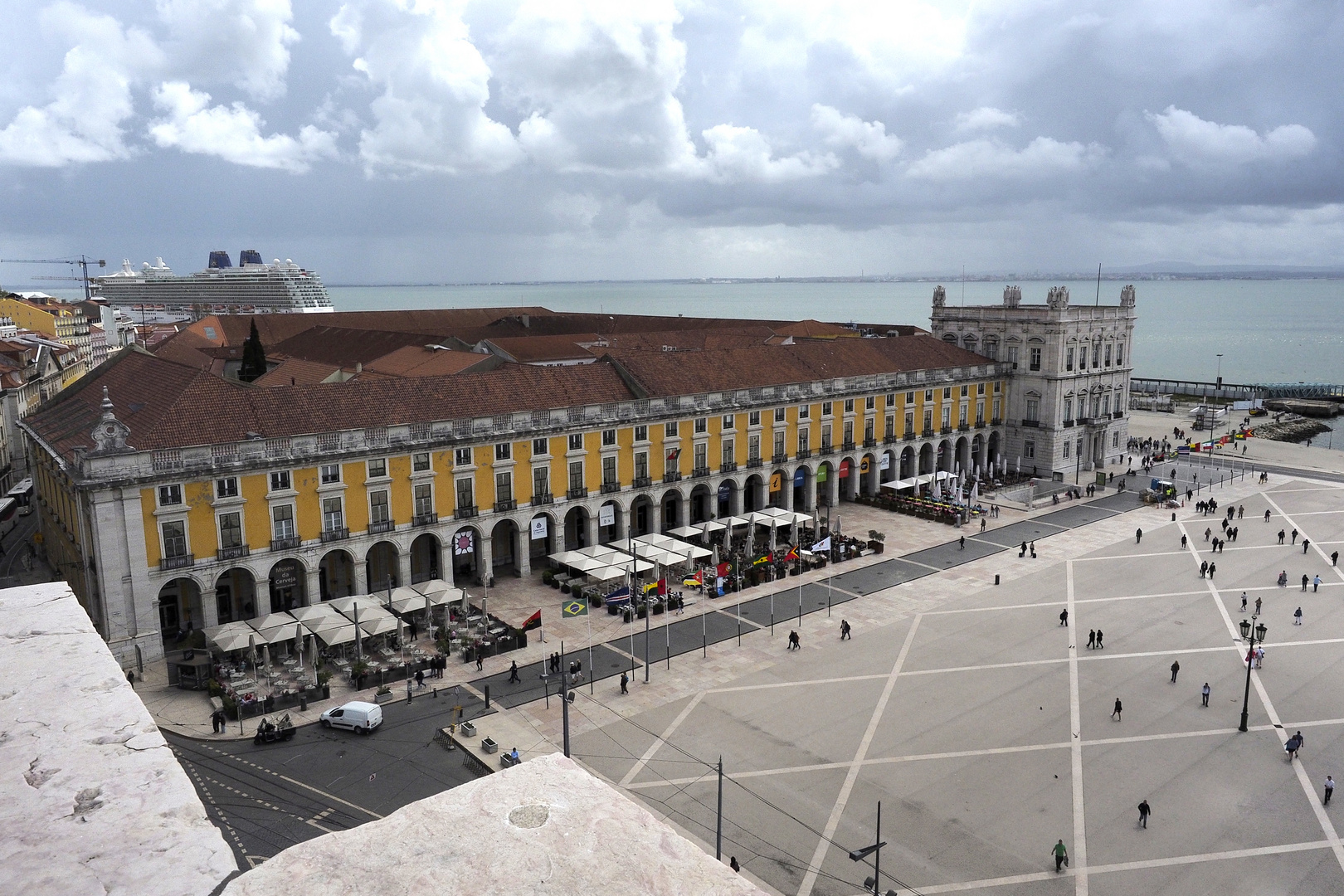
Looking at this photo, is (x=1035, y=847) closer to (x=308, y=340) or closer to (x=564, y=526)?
(x=564, y=526)

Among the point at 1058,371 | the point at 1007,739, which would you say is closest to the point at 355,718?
the point at 1007,739

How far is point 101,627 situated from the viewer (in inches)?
1736

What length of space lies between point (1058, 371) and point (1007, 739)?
178 feet

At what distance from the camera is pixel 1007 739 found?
119ft

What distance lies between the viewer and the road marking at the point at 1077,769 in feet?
91.9

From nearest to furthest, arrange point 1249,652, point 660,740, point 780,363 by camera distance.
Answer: point 660,740 → point 1249,652 → point 780,363

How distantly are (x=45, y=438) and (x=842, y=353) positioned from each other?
2139 inches

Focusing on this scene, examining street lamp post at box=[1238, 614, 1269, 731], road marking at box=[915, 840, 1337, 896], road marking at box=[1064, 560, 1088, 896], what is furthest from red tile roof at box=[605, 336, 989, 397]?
road marking at box=[915, 840, 1337, 896]

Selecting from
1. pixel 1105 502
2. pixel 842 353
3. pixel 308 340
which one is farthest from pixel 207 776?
pixel 308 340

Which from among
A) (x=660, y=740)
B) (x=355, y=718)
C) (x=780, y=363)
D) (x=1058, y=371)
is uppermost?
(x=780, y=363)

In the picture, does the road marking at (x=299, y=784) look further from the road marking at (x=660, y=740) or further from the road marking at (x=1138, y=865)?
the road marking at (x=1138, y=865)

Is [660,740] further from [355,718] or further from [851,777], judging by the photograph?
[355,718]

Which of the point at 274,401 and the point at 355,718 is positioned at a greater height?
the point at 274,401

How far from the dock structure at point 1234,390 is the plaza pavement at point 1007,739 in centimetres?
10084
